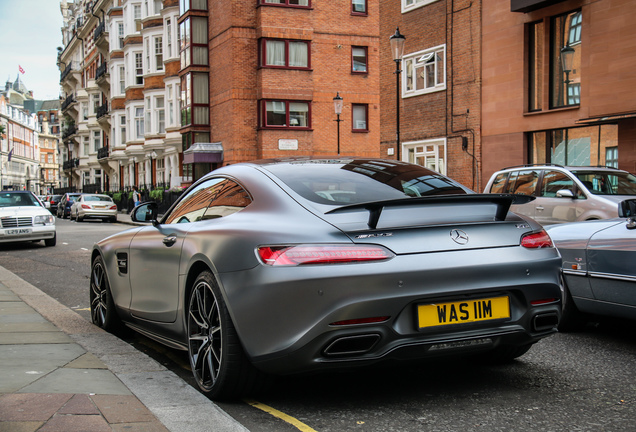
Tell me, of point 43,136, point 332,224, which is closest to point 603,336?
point 332,224

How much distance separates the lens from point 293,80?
36.6 metres

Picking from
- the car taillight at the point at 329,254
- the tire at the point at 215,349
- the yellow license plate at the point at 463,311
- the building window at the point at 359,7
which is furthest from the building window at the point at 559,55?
the building window at the point at 359,7

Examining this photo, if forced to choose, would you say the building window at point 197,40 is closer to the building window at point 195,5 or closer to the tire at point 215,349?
the building window at point 195,5

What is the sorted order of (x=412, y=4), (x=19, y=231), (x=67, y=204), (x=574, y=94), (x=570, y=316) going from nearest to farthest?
(x=570, y=316)
(x=19, y=231)
(x=574, y=94)
(x=412, y=4)
(x=67, y=204)

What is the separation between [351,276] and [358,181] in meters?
1.04

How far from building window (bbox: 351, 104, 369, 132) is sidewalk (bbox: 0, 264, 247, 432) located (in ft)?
110

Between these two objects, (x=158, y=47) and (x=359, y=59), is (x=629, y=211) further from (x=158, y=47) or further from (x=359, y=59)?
(x=158, y=47)

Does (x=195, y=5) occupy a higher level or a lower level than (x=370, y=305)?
higher

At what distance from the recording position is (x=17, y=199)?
19562 millimetres

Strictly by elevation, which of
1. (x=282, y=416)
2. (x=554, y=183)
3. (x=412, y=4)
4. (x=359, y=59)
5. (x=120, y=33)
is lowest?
(x=282, y=416)

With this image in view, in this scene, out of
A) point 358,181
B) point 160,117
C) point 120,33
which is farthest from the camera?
point 120,33

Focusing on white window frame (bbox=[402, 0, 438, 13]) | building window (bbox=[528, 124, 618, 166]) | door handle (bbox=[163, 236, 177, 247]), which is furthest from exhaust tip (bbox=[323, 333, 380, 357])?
white window frame (bbox=[402, 0, 438, 13])

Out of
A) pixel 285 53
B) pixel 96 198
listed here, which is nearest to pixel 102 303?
pixel 285 53

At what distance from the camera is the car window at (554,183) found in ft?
41.3
